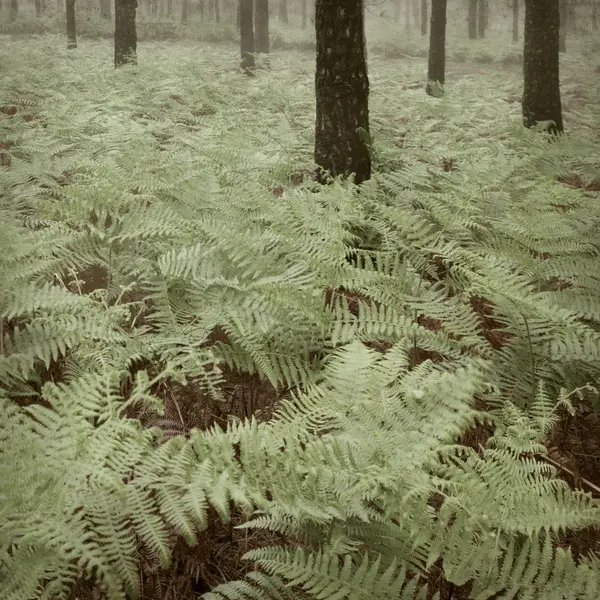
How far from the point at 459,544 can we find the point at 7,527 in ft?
4.16

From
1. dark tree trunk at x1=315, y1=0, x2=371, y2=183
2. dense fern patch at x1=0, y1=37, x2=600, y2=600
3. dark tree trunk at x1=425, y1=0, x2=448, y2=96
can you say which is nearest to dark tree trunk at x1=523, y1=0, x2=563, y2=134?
dense fern patch at x1=0, y1=37, x2=600, y2=600

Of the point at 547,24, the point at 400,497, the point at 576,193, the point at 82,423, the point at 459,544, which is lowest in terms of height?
the point at 459,544

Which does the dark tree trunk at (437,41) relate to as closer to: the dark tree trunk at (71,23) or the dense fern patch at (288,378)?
the dense fern patch at (288,378)

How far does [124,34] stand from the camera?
1176 centimetres

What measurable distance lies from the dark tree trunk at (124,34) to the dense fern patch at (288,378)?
7.39 meters

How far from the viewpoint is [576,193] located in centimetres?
443

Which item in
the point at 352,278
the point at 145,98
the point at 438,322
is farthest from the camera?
the point at 145,98

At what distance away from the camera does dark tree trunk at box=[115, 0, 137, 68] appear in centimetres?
1163

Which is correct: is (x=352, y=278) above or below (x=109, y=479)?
above

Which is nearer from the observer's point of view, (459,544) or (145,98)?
(459,544)

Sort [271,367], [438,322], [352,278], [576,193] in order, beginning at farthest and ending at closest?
[576,193], [438,322], [352,278], [271,367]

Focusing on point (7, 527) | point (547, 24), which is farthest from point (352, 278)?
point (547, 24)

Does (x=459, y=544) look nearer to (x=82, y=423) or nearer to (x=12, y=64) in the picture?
(x=82, y=423)

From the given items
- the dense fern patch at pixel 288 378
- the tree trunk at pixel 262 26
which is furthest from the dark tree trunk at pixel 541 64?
the tree trunk at pixel 262 26
